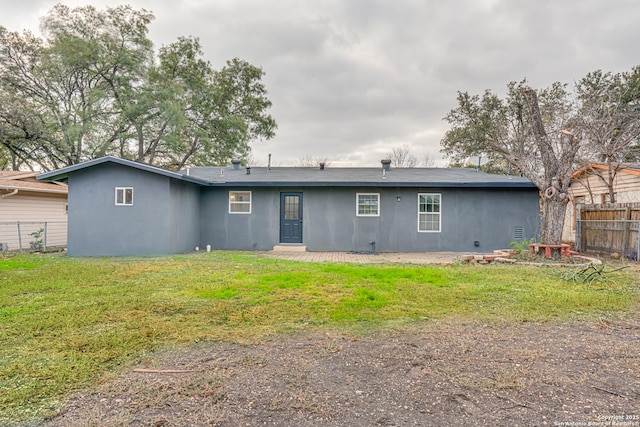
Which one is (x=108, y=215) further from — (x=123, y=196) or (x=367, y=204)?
(x=367, y=204)

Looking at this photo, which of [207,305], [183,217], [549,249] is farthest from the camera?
[183,217]

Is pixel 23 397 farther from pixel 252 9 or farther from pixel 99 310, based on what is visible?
pixel 252 9

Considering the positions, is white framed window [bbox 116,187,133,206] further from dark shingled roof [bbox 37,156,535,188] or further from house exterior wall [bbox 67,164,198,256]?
dark shingled roof [bbox 37,156,535,188]

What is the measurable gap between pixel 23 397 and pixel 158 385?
2.55ft

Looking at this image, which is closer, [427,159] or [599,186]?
[599,186]

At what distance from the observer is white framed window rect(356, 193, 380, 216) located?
1118 centimetres

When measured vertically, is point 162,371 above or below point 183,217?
below

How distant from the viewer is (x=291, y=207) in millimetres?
11383

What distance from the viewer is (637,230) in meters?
8.45

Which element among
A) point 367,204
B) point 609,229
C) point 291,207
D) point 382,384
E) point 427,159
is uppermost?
point 427,159

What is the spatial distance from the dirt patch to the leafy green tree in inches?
726

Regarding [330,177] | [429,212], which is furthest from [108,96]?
[429,212]

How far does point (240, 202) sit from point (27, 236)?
7.11 m

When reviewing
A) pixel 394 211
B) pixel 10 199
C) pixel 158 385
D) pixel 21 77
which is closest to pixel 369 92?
pixel 394 211
